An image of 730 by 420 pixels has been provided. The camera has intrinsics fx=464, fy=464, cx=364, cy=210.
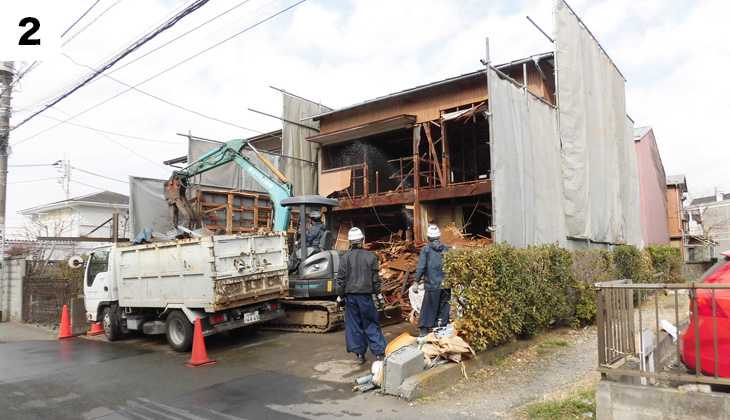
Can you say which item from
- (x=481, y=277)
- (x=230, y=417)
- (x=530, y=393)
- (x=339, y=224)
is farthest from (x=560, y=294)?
(x=339, y=224)

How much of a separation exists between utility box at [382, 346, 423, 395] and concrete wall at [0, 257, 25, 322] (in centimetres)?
1528

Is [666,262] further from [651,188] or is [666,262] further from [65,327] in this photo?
[65,327]

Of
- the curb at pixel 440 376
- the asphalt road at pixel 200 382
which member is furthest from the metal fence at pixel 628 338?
the curb at pixel 440 376

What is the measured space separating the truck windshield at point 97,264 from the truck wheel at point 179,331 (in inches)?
113

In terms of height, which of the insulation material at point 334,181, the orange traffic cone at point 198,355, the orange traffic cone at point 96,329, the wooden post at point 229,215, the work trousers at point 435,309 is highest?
the insulation material at point 334,181

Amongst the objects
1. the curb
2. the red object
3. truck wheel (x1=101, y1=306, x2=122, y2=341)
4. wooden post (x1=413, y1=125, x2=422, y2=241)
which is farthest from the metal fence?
wooden post (x1=413, y1=125, x2=422, y2=241)

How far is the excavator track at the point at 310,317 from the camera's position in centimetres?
995

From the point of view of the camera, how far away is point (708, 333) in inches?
155

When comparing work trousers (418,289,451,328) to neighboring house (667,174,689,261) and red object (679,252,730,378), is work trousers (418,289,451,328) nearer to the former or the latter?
red object (679,252,730,378)

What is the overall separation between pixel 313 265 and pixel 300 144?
10.4 meters

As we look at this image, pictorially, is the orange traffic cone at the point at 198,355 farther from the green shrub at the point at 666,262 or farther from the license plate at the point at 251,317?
the green shrub at the point at 666,262

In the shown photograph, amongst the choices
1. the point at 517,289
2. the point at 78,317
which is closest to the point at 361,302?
the point at 517,289

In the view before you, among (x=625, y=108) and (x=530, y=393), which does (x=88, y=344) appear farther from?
(x=625, y=108)

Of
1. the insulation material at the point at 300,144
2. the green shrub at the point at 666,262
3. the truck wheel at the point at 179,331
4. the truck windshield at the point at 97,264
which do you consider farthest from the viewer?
the insulation material at the point at 300,144
